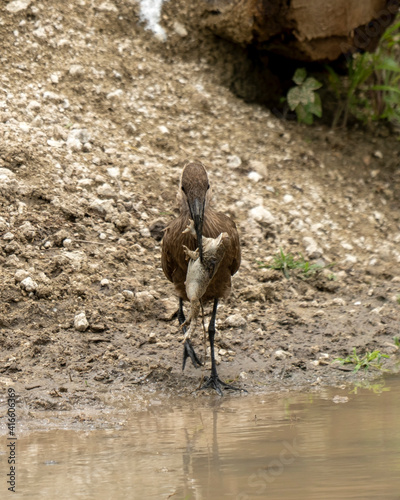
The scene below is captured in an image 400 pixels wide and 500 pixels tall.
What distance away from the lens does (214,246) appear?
4609mm

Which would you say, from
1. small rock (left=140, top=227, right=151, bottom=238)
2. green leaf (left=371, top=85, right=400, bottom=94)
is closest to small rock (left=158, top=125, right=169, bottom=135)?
small rock (left=140, top=227, right=151, bottom=238)

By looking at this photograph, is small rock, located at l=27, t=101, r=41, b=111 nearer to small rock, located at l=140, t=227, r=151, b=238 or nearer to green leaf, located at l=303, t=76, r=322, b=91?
small rock, located at l=140, t=227, r=151, b=238

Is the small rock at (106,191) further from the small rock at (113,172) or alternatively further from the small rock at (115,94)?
the small rock at (115,94)

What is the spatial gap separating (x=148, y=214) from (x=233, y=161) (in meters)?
1.51

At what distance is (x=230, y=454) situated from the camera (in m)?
3.64

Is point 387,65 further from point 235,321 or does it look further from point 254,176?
point 235,321

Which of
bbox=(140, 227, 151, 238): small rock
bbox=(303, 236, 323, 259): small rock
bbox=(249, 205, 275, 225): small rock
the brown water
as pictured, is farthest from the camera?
bbox=(249, 205, 275, 225): small rock

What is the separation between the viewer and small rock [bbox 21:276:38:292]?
564cm

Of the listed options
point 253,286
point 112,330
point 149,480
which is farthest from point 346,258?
point 149,480

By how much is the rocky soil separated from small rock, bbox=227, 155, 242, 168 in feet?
0.06

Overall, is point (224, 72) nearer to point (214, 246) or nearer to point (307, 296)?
point (307, 296)

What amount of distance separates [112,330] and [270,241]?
223 centimetres

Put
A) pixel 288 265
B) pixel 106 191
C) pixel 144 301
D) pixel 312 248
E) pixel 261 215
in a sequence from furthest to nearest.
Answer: pixel 261 215 < pixel 312 248 < pixel 288 265 < pixel 106 191 < pixel 144 301

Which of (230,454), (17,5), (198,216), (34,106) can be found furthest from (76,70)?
(230,454)
